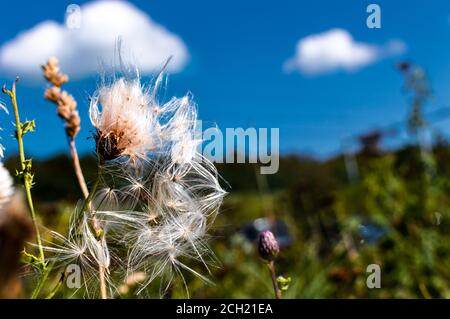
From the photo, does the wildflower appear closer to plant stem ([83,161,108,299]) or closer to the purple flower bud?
plant stem ([83,161,108,299])

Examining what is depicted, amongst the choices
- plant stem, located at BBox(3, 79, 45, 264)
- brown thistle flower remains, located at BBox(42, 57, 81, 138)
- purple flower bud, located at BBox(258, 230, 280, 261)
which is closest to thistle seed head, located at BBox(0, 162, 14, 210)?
plant stem, located at BBox(3, 79, 45, 264)

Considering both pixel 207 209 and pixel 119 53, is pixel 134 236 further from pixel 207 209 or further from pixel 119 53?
pixel 119 53

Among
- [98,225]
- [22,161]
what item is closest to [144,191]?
[98,225]

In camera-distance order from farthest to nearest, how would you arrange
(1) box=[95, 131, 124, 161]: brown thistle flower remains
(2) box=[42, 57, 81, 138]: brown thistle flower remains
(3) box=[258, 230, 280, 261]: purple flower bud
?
(3) box=[258, 230, 280, 261]: purple flower bud, (1) box=[95, 131, 124, 161]: brown thistle flower remains, (2) box=[42, 57, 81, 138]: brown thistle flower remains

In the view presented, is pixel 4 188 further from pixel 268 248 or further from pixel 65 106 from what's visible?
pixel 268 248

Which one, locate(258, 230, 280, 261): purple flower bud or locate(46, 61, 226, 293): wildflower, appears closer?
locate(46, 61, 226, 293): wildflower

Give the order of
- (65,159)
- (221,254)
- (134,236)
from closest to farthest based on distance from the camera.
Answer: (134,236)
(221,254)
(65,159)

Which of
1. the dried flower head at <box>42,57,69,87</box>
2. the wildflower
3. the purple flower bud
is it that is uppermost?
the dried flower head at <box>42,57,69,87</box>

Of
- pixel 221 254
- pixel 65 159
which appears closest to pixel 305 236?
pixel 221 254

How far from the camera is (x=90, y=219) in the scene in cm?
132

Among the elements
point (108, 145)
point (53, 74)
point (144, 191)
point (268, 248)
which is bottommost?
point (268, 248)

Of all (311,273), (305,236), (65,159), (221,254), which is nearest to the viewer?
(311,273)
